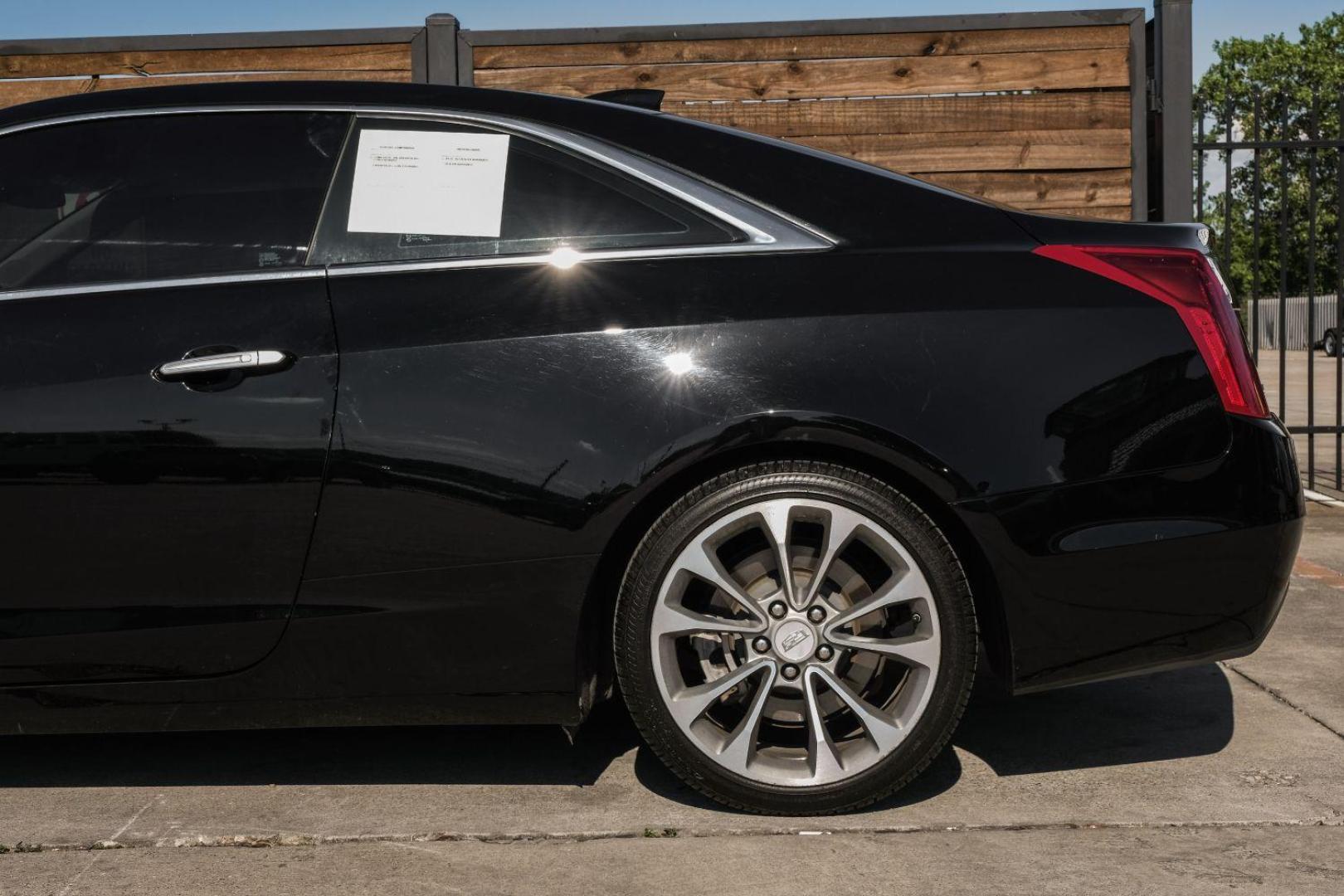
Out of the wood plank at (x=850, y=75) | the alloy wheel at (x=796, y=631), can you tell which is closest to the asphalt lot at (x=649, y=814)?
the alloy wheel at (x=796, y=631)

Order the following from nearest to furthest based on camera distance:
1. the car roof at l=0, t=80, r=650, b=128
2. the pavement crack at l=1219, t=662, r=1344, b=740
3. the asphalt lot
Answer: the asphalt lot → the car roof at l=0, t=80, r=650, b=128 → the pavement crack at l=1219, t=662, r=1344, b=740

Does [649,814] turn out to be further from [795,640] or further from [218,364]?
[218,364]

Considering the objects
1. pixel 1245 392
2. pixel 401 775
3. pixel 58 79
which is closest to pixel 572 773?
pixel 401 775

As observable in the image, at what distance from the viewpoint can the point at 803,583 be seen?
3.03 m

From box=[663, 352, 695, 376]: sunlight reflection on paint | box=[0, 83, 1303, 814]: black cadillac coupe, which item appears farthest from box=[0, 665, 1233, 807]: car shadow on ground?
box=[663, 352, 695, 376]: sunlight reflection on paint

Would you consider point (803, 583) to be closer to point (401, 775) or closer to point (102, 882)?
point (401, 775)

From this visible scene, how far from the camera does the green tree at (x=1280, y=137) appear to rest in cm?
772

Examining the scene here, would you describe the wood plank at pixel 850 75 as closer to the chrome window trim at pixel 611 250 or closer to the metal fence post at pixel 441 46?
the metal fence post at pixel 441 46

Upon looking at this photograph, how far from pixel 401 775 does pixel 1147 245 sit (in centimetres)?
203

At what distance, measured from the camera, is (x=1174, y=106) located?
702 centimetres

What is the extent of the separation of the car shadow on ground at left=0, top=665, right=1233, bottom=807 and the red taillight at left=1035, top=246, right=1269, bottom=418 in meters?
0.98

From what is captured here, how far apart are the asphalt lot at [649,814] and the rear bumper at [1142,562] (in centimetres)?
36

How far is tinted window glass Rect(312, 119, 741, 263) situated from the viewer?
3076 millimetres

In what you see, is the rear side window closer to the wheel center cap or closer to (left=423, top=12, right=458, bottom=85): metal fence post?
the wheel center cap
